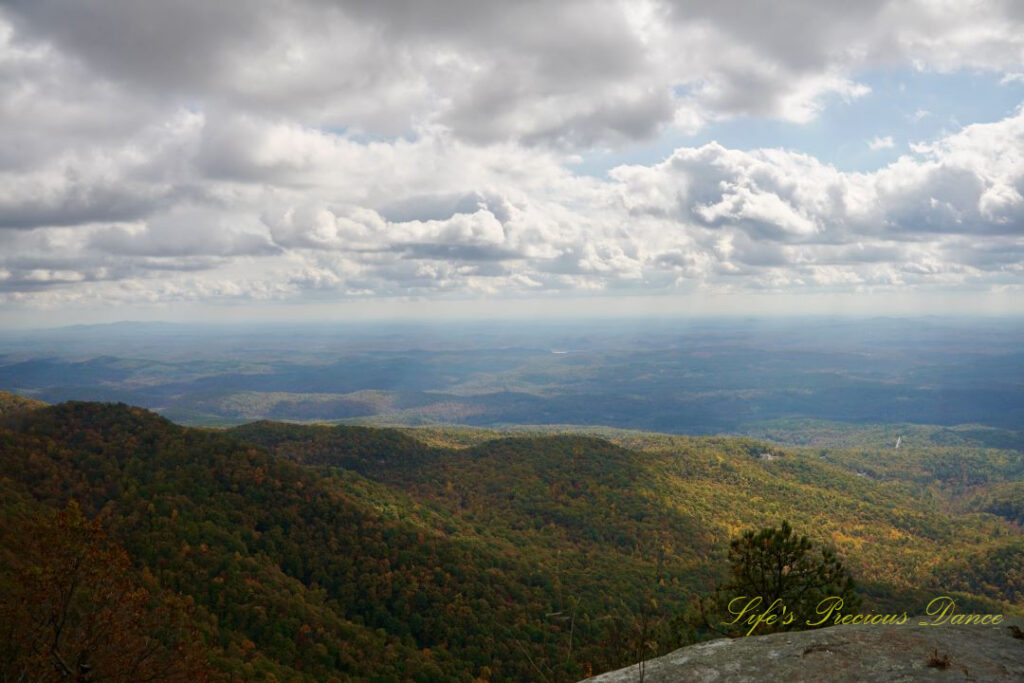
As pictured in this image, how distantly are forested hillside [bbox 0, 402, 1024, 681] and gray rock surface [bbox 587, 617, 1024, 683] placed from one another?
247 centimetres

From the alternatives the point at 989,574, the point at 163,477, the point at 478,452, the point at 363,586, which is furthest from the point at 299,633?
the point at 989,574

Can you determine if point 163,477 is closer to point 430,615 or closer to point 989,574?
point 430,615

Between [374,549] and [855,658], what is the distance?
272ft

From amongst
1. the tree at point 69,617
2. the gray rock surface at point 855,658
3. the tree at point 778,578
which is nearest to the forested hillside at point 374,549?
the tree at point 69,617

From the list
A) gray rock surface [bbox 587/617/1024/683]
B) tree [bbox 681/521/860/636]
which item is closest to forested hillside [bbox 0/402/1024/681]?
gray rock surface [bbox 587/617/1024/683]

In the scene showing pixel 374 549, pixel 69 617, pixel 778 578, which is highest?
Answer: pixel 69 617

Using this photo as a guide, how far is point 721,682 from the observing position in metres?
9.95

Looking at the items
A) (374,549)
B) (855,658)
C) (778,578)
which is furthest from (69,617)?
(374,549)

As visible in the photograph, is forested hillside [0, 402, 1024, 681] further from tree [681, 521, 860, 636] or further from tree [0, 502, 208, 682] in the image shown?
tree [681, 521, 860, 636]

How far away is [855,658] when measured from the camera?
1032 centimetres

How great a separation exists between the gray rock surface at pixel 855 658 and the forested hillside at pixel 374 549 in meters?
2.47

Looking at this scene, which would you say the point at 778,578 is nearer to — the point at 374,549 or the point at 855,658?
the point at 855,658

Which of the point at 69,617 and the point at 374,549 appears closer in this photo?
the point at 69,617

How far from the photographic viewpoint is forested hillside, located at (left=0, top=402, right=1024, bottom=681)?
2108 inches
